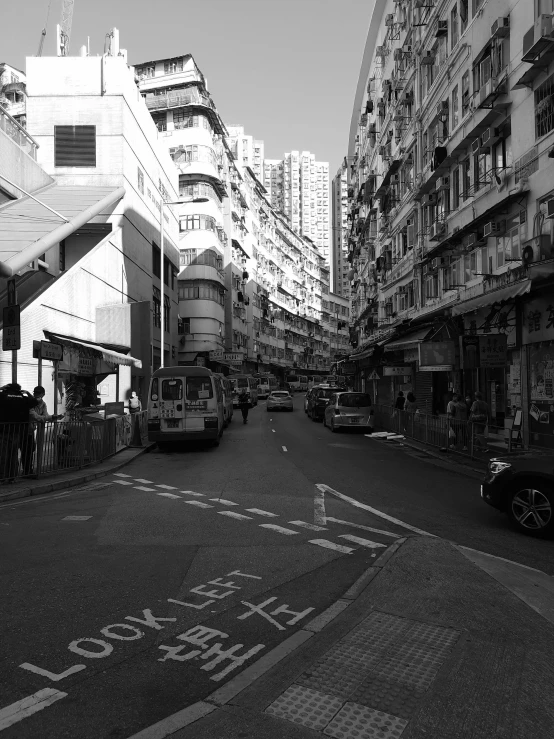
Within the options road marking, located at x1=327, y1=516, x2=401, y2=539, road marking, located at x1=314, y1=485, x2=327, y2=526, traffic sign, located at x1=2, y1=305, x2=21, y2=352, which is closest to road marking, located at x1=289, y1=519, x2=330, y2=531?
road marking, located at x1=314, y1=485, x2=327, y2=526

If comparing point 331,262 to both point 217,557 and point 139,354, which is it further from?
point 217,557

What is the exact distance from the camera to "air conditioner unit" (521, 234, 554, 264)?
51.0 ft

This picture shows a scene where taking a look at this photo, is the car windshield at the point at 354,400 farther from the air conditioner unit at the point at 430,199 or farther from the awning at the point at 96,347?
the awning at the point at 96,347

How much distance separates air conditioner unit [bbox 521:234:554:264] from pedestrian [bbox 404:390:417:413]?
11954mm

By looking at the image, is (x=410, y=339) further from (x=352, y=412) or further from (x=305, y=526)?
(x=305, y=526)

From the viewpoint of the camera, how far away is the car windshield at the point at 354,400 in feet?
84.6

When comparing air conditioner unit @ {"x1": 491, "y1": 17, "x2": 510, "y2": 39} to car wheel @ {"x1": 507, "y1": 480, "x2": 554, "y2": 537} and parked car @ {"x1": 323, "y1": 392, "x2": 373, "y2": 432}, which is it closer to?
parked car @ {"x1": 323, "y1": 392, "x2": 373, "y2": 432}

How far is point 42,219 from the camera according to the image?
2161cm

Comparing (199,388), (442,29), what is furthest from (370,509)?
(442,29)

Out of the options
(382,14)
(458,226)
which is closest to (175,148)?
(382,14)

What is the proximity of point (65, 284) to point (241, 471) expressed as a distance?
13388 millimetres

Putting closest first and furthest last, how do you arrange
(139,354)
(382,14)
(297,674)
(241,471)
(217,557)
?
(297,674) → (217,557) → (241,471) → (139,354) → (382,14)

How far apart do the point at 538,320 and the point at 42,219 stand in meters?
16.6

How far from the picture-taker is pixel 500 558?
6.60m
